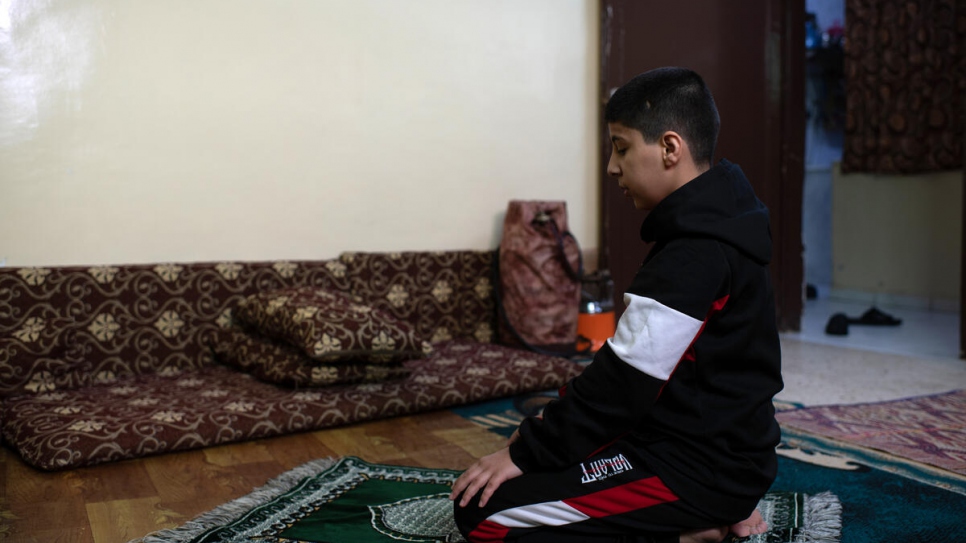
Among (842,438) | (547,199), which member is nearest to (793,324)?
(547,199)

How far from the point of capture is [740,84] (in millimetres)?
3756

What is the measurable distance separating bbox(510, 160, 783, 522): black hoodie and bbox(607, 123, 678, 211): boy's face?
43 millimetres

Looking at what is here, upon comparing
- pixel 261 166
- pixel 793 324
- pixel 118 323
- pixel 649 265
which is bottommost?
pixel 793 324

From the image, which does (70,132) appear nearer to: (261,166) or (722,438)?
(261,166)

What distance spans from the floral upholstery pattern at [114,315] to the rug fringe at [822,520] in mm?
1837

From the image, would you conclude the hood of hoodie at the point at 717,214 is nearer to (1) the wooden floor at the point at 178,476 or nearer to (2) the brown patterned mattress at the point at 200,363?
(1) the wooden floor at the point at 178,476

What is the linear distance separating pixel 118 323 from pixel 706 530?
1959 mm

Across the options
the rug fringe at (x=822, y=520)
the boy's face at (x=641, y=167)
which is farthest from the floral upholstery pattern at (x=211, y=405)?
the boy's face at (x=641, y=167)

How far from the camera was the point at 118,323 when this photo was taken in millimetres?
2445

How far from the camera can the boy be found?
110cm

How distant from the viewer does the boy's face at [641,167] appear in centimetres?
121

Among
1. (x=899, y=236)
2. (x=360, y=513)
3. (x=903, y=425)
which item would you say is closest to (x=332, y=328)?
(x=360, y=513)

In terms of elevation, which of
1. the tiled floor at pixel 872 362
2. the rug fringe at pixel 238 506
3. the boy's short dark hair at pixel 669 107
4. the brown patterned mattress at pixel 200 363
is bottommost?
the tiled floor at pixel 872 362

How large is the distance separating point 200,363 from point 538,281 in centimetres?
129
